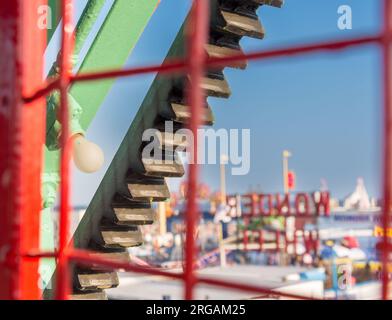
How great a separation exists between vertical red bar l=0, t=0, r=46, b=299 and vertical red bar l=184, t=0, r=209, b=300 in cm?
72

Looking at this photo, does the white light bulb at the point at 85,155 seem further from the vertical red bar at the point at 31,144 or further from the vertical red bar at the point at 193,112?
the vertical red bar at the point at 193,112

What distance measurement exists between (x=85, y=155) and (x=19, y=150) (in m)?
0.74

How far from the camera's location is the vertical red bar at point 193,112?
64.6 inches

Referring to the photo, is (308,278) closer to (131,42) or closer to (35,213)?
(131,42)

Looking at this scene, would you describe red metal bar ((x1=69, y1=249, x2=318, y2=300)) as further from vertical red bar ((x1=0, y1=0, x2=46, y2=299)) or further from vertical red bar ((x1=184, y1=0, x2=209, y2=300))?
vertical red bar ((x1=0, y1=0, x2=46, y2=299))

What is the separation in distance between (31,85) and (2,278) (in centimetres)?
65

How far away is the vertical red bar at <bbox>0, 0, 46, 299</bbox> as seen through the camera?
2.15 metres

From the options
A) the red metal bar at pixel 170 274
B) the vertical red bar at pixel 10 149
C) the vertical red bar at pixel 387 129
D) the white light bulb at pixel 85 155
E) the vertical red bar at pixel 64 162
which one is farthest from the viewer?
the white light bulb at pixel 85 155

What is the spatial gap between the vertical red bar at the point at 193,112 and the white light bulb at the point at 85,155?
4.25 feet

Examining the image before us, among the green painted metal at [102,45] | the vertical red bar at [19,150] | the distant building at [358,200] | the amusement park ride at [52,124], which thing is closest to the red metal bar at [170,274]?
the amusement park ride at [52,124]

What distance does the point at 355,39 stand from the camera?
1448 millimetres

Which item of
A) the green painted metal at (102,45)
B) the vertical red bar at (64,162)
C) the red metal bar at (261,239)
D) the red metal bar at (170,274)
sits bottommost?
the red metal bar at (261,239)

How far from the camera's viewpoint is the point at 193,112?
1666mm
